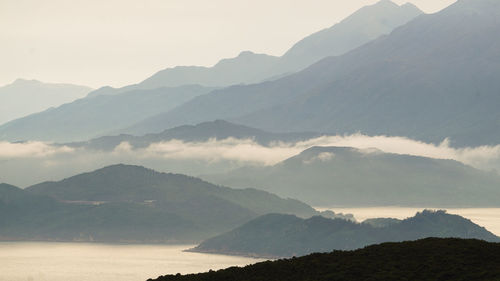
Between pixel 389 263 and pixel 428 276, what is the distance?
8477 mm

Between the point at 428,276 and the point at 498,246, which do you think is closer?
the point at 428,276

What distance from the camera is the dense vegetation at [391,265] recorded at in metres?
130

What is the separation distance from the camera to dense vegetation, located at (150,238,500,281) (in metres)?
130

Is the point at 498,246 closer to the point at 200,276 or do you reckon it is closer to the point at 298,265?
the point at 298,265

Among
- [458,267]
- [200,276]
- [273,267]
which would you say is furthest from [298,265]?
[458,267]

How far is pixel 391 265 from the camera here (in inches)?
5344

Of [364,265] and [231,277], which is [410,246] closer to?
[364,265]

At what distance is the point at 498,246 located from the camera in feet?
451

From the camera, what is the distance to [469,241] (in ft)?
464

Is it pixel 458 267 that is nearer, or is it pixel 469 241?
pixel 458 267

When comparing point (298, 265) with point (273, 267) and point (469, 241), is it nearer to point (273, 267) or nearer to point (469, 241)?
point (273, 267)

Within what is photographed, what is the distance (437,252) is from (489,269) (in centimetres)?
1094

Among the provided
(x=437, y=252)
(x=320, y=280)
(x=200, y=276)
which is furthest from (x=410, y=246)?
(x=200, y=276)

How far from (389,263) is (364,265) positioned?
3.05 metres
